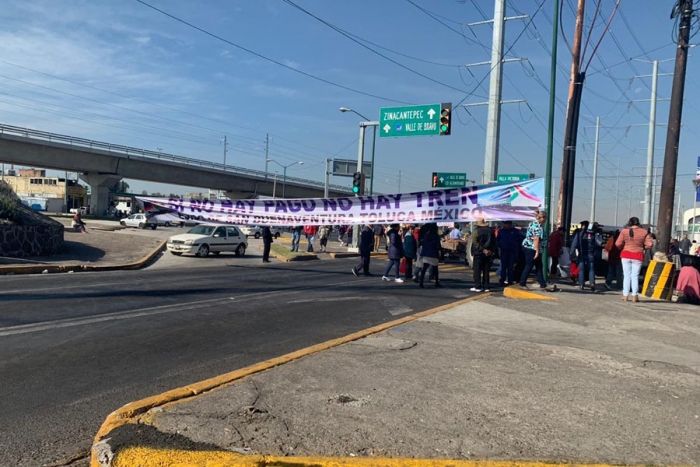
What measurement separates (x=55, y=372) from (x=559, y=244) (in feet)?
45.1

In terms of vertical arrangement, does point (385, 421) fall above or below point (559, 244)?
below

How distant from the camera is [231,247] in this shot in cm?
2512

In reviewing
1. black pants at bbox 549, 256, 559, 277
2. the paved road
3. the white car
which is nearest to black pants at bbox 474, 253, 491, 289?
the paved road

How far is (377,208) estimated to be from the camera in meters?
15.2

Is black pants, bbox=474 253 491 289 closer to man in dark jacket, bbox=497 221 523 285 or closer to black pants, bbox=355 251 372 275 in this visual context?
man in dark jacket, bbox=497 221 523 285

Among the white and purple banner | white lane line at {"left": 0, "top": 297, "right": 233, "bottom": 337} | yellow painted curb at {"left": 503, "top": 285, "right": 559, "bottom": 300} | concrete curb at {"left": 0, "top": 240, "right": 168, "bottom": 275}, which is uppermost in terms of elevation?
the white and purple banner

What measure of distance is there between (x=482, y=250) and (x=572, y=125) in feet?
32.3

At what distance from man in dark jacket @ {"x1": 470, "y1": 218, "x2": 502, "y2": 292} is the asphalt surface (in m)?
0.80

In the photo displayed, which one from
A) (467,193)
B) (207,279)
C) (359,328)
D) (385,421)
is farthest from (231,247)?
(385,421)

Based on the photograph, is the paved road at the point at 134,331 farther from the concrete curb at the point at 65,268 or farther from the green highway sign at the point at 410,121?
the green highway sign at the point at 410,121

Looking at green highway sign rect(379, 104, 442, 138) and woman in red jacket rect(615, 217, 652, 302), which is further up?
green highway sign rect(379, 104, 442, 138)

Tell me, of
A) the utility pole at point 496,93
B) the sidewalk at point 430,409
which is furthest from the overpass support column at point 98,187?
the sidewalk at point 430,409

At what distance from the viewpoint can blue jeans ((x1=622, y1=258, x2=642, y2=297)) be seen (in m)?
11.4

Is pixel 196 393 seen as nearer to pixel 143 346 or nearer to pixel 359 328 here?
pixel 143 346
